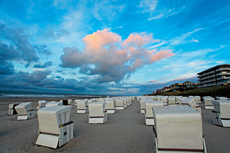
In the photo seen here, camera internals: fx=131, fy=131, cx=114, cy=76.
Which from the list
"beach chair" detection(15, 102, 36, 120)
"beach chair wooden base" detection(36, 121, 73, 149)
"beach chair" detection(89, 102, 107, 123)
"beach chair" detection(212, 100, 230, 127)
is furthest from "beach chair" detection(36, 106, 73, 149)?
"beach chair" detection(212, 100, 230, 127)

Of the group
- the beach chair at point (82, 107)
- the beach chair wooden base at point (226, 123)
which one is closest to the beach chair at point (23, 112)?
the beach chair at point (82, 107)

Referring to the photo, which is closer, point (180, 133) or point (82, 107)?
point (180, 133)

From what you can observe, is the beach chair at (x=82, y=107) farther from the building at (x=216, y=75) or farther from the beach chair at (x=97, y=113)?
the building at (x=216, y=75)

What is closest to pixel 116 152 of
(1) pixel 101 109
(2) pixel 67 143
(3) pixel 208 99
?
(2) pixel 67 143

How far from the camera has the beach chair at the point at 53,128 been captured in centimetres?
536

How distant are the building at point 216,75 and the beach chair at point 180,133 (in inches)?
3080

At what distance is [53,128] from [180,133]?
4.79 m

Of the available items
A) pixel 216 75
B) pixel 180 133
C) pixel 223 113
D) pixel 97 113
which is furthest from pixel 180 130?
pixel 216 75

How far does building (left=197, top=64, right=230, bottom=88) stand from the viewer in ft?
219

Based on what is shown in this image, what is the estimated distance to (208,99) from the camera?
677 inches

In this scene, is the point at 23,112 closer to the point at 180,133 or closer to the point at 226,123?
the point at 180,133

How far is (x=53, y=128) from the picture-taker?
17.9ft

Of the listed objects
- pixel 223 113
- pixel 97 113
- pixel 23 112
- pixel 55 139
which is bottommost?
pixel 23 112

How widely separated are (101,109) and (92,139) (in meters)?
3.56
